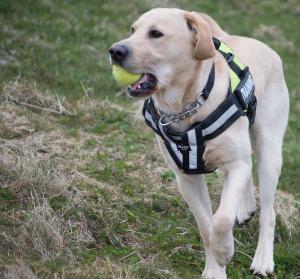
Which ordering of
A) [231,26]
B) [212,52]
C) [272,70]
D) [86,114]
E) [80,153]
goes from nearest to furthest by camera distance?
[212,52] → [272,70] → [80,153] → [86,114] → [231,26]

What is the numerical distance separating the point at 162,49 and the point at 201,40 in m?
0.27

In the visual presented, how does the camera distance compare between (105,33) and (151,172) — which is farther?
(105,33)

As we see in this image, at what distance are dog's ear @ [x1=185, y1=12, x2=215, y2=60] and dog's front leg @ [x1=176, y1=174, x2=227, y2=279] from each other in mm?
977

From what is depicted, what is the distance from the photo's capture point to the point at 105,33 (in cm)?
1106

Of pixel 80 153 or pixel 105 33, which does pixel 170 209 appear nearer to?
pixel 80 153

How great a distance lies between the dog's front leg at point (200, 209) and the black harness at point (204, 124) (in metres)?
0.26

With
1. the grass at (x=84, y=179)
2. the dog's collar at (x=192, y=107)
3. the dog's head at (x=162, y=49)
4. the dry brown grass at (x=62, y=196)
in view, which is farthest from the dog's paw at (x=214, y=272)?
the dog's head at (x=162, y=49)

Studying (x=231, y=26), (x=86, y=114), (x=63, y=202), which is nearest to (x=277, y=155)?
(x=63, y=202)

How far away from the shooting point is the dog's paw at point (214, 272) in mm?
4867

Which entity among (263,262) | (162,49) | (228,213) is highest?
(162,49)

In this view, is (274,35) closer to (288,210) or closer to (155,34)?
(288,210)

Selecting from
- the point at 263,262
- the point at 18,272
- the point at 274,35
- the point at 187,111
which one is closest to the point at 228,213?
the point at 187,111

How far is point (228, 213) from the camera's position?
4.36m

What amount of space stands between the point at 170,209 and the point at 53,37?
4.97 metres
